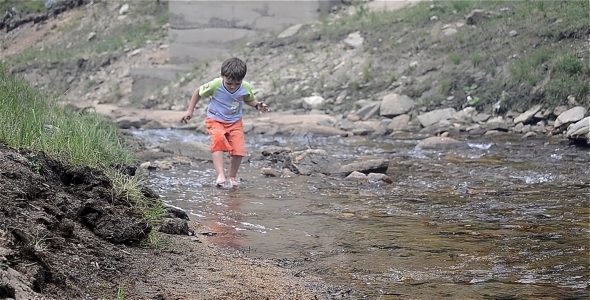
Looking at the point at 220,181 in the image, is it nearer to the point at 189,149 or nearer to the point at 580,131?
the point at 189,149

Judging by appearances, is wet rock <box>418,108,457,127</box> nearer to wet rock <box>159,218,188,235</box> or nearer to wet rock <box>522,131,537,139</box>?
wet rock <box>522,131,537,139</box>

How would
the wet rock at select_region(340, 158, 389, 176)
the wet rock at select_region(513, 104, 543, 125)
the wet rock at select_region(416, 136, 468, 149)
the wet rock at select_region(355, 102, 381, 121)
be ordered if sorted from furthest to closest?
1. the wet rock at select_region(355, 102, 381, 121)
2. the wet rock at select_region(513, 104, 543, 125)
3. the wet rock at select_region(416, 136, 468, 149)
4. the wet rock at select_region(340, 158, 389, 176)

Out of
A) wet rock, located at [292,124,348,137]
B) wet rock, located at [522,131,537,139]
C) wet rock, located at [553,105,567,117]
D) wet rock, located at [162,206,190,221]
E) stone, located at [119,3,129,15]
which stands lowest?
stone, located at [119,3,129,15]

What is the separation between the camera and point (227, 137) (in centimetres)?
822

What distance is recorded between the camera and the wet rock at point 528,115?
1166 cm

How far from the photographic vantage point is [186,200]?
6.85m

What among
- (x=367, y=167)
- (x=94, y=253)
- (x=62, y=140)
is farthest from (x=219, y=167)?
(x=94, y=253)

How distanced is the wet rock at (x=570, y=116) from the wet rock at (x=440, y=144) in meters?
1.40

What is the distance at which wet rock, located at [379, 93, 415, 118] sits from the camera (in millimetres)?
13352

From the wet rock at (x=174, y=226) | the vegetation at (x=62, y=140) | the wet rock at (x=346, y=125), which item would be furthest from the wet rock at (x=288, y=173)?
the wet rock at (x=346, y=125)

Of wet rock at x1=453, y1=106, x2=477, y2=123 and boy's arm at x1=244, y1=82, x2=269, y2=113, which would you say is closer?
boy's arm at x1=244, y1=82, x2=269, y2=113

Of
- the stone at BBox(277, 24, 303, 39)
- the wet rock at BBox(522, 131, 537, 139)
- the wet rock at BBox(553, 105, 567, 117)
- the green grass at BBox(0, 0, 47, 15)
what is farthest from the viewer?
the green grass at BBox(0, 0, 47, 15)

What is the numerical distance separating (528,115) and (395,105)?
2466mm

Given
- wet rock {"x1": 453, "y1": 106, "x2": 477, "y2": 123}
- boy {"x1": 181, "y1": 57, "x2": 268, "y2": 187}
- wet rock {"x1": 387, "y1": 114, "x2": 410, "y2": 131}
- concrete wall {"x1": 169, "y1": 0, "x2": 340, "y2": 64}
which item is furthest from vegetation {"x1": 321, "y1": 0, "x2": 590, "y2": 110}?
boy {"x1": 181, "y1": 57, "x2": 268, "y2": 187}
